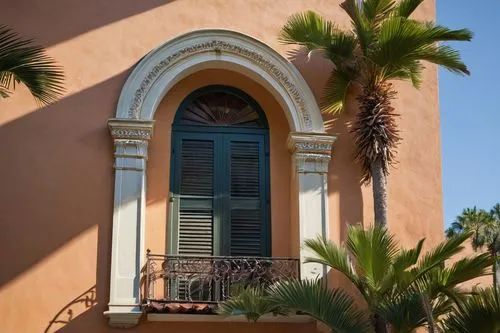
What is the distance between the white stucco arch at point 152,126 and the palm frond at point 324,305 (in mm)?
1697

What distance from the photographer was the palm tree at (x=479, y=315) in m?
8.99

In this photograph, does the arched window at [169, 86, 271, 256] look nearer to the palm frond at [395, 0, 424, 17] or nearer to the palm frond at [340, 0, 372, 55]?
the palm frond at [340, 0, 372, 55]

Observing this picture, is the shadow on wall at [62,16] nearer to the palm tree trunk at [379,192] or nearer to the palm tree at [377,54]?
the palm tree at [377,54]

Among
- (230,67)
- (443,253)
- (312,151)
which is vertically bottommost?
(443,253)

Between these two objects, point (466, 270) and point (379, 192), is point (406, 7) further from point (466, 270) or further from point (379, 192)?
point (466, 270)

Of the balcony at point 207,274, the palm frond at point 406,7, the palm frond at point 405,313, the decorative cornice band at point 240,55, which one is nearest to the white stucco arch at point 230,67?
the decorative cornice band at point 240,55

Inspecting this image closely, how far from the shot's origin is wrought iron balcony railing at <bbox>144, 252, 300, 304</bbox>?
11930 mm

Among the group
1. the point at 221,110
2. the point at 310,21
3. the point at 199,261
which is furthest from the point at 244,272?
the point at 310,21

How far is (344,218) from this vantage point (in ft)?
40.8

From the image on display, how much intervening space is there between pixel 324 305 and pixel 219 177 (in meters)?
3.37

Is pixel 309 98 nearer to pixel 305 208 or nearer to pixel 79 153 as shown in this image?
pixel 305 208

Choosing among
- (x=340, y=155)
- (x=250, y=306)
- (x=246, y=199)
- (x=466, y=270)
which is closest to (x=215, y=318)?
(x=250, y=306)

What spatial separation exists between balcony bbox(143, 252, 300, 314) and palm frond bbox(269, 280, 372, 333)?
60.5 inches

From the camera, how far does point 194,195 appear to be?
12.7 metres
